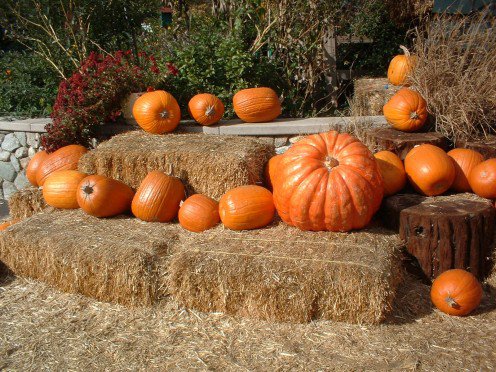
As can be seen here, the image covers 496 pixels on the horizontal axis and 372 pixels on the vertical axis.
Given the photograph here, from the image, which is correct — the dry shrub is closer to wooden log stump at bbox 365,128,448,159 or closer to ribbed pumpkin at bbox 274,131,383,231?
wooden log stump at bbox 365,128,448,159

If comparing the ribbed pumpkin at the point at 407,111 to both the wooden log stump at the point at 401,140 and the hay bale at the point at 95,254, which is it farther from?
the hay bale at the point at 95,254

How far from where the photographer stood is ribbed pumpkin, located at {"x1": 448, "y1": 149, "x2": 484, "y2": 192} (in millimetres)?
4508

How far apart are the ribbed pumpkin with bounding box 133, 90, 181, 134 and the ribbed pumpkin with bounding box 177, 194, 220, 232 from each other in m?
1.39

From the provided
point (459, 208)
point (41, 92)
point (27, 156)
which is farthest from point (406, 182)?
point (41, 92)

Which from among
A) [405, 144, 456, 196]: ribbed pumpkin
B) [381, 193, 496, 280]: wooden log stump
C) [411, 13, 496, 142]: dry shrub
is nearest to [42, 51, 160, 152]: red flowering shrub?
[411, 13, 496, 142]: dry shrub

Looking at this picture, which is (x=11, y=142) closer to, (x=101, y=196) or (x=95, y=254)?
(x=101, y=196)

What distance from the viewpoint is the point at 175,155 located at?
16.6 ft

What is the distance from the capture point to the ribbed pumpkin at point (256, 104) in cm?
590

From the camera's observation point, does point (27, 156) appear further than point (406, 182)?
Yes

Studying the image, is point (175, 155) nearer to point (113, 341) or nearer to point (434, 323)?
point (113, 341)

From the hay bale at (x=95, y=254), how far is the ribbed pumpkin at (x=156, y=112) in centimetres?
129

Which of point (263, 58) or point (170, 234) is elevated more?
point (263, 58)

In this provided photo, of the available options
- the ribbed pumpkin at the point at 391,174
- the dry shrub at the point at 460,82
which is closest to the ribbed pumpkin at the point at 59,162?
the ribbed pumpkin at the point at 391,174

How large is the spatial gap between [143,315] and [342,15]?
17.5 ft
